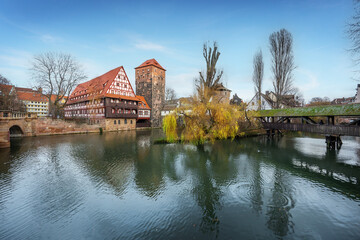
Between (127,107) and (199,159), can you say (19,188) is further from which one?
(127,107)

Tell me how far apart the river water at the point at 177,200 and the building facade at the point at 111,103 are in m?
19.7

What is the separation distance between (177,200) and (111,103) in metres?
27.4

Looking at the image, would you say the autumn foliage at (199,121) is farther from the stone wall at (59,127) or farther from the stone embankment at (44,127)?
the stone wall at (59,127)

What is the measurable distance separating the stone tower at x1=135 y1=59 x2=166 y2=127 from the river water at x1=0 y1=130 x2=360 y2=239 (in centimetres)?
3065

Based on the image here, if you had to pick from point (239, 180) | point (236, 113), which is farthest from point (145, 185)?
point (236, 113)

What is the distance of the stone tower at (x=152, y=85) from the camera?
132 ft

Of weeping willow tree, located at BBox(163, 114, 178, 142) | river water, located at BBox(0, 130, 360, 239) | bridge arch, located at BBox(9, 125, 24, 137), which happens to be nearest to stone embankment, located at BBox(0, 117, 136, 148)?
bridge arch, located at BBox(9, 125, 24, 137)

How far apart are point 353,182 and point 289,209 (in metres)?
4.99

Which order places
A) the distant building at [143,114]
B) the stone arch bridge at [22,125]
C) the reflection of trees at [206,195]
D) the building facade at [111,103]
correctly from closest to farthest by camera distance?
the reflection of trees at [206,195] → the stone arch bridge at [22,125] → the building facade at [111,103] → the distant building at [143,114]

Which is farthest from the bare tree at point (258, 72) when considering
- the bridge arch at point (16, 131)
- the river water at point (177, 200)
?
the bridge arch at point (16, 131)

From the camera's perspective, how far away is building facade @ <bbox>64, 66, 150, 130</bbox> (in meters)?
29.6

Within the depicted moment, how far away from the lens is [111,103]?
1176 inches

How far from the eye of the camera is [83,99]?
34.1 metres

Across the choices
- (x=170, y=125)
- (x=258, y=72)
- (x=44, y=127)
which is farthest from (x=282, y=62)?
(x=44, y=127)
